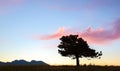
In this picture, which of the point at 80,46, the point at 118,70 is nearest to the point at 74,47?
the point at 80,46

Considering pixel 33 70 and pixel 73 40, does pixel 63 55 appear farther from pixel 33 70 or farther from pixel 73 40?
pixel 33 70

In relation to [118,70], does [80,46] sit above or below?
above

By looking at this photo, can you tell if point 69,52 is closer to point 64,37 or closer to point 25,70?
point 64,37

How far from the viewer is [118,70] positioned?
34.5 m

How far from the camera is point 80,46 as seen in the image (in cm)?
7594

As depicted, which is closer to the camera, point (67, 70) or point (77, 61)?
point (67, 70)

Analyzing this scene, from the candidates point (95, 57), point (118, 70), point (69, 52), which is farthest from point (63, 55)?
point (118, 70)

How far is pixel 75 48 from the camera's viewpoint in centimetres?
7625

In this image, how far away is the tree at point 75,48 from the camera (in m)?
75.8

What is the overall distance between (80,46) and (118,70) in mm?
41490

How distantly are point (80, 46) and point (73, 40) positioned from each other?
9.13 feet

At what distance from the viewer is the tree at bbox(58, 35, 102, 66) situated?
75.8m

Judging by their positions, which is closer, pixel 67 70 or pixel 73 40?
pixel 67 70

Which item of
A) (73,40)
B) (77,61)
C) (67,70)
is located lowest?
(67,70)
